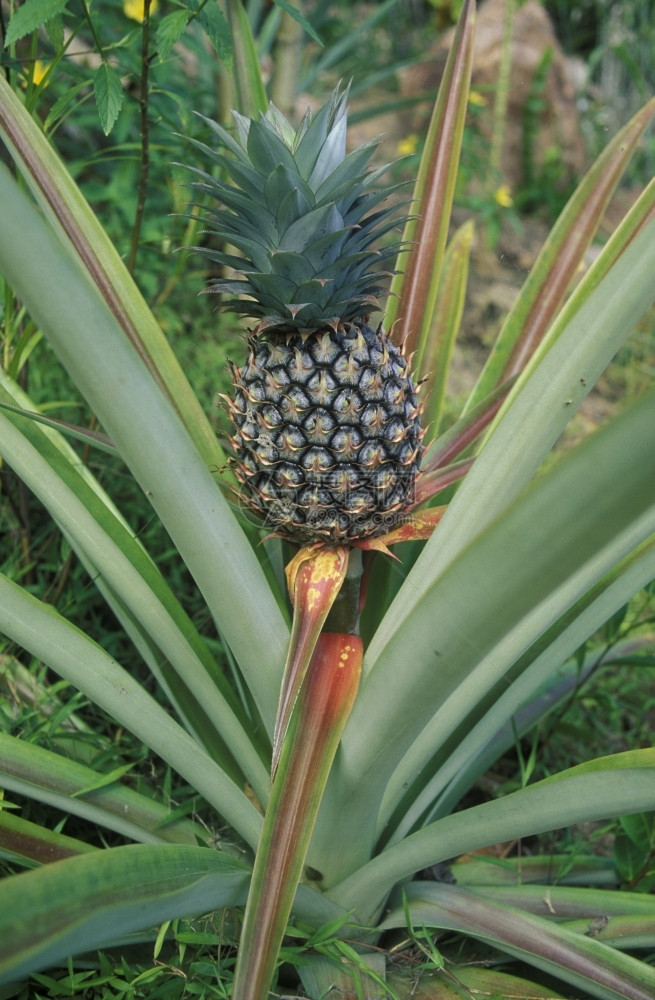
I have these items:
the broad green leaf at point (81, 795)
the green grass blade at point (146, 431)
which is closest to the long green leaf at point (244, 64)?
the green grass blade at point (146, 431)

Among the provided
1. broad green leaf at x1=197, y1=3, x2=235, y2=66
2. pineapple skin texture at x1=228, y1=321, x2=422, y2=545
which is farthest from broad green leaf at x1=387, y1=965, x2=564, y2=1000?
broad green leaf at x1=197, y1=3, x2=235, y2=66

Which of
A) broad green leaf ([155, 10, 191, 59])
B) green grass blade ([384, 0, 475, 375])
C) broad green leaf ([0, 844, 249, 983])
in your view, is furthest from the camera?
green grass blade ([384, 0, 475, 375])

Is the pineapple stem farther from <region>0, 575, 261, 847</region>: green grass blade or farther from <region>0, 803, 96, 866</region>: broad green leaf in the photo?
<region>0, 803, 96, 866</region>: broad green leaf

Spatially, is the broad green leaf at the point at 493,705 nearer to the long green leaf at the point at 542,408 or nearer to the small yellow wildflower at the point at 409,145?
the long green leaf at the point at 542,408

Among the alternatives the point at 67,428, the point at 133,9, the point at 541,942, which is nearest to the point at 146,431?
the point at 67,428

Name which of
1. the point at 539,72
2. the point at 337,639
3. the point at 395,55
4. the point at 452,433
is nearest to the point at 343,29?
the point at 395,55

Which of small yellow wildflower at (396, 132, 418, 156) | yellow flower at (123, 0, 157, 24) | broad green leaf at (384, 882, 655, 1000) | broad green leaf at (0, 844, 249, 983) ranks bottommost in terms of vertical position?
broad green leaf at (384, 882, 655, 1000)

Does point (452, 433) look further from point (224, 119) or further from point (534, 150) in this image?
point (534, 150)
